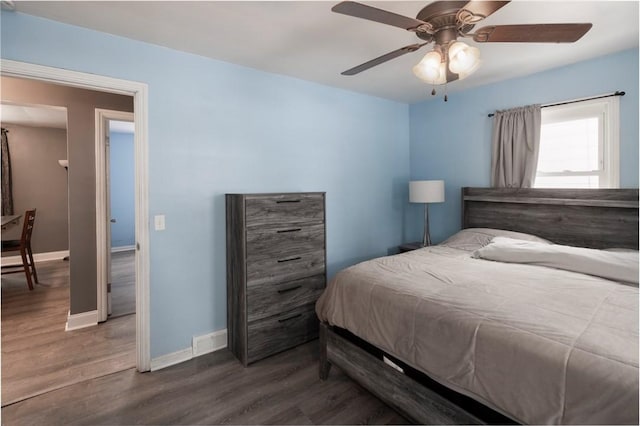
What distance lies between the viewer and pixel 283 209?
8.61 ft

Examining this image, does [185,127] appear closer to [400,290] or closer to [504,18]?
[400,290]

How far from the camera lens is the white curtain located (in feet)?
9.95

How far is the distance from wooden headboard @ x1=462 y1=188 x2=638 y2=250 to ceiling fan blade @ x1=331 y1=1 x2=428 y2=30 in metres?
2.26

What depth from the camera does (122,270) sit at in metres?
5.23

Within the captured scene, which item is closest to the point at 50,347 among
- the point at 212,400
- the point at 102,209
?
the point at 102,209

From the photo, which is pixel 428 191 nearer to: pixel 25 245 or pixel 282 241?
pixel 282 241

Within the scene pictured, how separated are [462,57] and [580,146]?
2088 mm

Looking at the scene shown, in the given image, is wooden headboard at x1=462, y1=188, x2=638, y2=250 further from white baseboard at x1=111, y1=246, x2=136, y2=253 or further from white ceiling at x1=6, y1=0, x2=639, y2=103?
white baseboard at x1=111, y1=246, x2=136, y2=253

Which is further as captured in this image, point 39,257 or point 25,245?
point 39,257

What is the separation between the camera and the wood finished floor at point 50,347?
88.7 inches

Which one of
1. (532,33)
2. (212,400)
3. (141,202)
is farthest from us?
(141,202)

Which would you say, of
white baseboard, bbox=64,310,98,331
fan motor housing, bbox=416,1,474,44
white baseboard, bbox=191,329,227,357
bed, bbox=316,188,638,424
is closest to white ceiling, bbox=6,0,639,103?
fan motor housing, bbox=416,1,474,44

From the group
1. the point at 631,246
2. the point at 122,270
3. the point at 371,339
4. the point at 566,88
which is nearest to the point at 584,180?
the point at 631,246

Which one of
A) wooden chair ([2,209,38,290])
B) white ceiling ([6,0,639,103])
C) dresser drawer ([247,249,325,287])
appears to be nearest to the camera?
white ceiling ([6,0,639,103])
